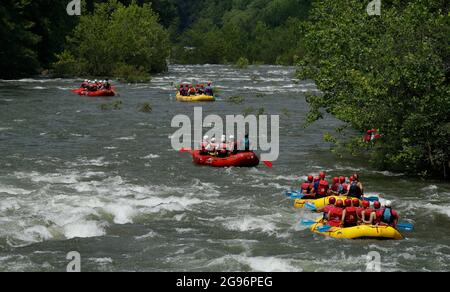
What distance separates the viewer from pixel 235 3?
6639 inches

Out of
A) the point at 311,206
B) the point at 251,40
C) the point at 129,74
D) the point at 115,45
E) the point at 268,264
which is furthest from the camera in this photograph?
the point at 251,40

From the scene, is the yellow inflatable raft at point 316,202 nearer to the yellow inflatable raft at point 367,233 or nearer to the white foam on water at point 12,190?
the yellow inflatable raft at point 367,233

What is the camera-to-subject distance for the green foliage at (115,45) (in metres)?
72.2

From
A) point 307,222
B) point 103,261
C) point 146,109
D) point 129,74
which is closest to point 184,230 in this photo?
point 103,261

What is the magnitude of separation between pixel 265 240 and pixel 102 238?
418cm

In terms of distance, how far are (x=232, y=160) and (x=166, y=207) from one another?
6603 millimetres

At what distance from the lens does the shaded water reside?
57.6ft

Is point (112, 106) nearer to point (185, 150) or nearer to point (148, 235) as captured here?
point (185, 150)

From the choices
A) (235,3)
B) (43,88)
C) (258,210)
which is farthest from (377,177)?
(235,3)

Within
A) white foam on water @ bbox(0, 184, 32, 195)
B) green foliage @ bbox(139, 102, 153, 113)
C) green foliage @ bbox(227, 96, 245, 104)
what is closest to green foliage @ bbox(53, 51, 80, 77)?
green foliage @ bbox(227, 96, 245, 104)

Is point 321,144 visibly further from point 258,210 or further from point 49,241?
point 49,241

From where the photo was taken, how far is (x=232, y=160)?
2812 cm

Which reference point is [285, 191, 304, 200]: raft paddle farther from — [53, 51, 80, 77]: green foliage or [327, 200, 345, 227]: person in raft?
[53, 51, 80, 77]: green foliage

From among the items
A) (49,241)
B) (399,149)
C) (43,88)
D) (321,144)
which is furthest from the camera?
(43,88)
